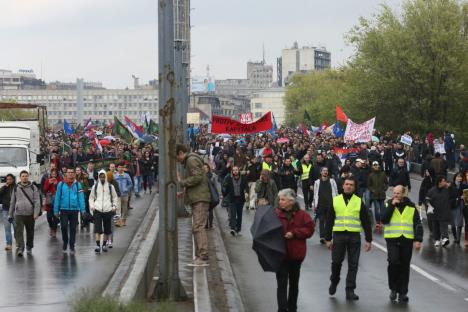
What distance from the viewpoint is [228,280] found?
15.5 m

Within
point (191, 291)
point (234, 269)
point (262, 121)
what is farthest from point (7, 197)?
point (262, 121)

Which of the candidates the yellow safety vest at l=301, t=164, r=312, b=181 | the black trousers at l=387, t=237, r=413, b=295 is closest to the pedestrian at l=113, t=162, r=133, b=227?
the yellow safety vest at l=301, t=164, r=312, b=181

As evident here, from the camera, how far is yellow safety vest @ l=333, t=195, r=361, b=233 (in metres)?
14.3

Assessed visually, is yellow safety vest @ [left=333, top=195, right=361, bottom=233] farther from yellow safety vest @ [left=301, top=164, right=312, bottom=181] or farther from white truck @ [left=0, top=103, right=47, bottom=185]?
white truck @ [left=0, top=103, right=47, bottom=185]

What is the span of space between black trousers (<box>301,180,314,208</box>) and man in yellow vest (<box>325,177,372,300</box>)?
1468 cm

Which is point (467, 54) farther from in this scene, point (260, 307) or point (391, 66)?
point (260, 307)

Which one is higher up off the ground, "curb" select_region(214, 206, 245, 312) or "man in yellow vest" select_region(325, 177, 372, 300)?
"man in yellow vest" select_region(325, 177, 372, 300)

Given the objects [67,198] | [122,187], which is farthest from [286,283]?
[122,187]

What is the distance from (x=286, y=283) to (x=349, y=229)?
96.9 inches

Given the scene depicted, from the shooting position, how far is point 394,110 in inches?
2484

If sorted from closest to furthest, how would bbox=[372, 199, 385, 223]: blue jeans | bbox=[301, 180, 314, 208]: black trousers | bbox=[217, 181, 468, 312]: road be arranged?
1. bbox=[217, 181, 468, 312]: road
2. bbox=[372, 199, 385, 223]: blue jeans
3. bbox=[301, 180, 314, 208]: black trousers

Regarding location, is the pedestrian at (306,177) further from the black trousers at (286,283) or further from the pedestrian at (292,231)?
the pedestrian at (292,231)

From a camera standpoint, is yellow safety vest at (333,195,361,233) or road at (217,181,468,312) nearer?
road at (217,181,468,312)

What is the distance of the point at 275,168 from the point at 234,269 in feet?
38.0
